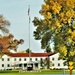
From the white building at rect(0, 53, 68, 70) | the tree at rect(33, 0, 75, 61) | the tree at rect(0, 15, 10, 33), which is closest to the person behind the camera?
the tree at rect(33, 0, 75, 61)

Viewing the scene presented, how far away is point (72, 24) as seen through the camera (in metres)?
46.0

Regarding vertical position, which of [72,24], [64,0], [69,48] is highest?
[64,0]

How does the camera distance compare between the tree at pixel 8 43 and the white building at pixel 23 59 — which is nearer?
the tree at pixel 8 43

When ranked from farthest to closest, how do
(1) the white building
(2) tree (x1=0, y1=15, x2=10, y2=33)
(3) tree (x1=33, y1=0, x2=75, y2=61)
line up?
(1) the white building → (2) tree (x1=0, y1=15, x2=10, y2=33) → (3) tree (x1=33, y1=0, x2=75, y2=61)

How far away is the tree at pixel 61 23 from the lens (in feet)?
149

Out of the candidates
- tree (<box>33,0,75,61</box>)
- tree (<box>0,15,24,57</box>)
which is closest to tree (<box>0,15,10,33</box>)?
tree (<box>0,15,24,57</box>)

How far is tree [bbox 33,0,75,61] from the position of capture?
4538 cm

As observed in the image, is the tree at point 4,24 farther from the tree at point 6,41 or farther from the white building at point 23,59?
the white building at point 23,59

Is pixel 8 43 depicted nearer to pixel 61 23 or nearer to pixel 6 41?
pixel 6 41

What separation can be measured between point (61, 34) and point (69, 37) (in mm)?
1089

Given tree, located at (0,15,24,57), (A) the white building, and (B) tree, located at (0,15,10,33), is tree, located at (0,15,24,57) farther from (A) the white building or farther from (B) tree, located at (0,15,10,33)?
(A) the white building

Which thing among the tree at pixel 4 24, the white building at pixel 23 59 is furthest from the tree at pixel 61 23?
the white building at pixel 23 59

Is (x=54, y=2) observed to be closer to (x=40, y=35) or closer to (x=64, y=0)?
(x=64, y=0)

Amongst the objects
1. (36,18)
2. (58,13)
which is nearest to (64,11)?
(58,13)
